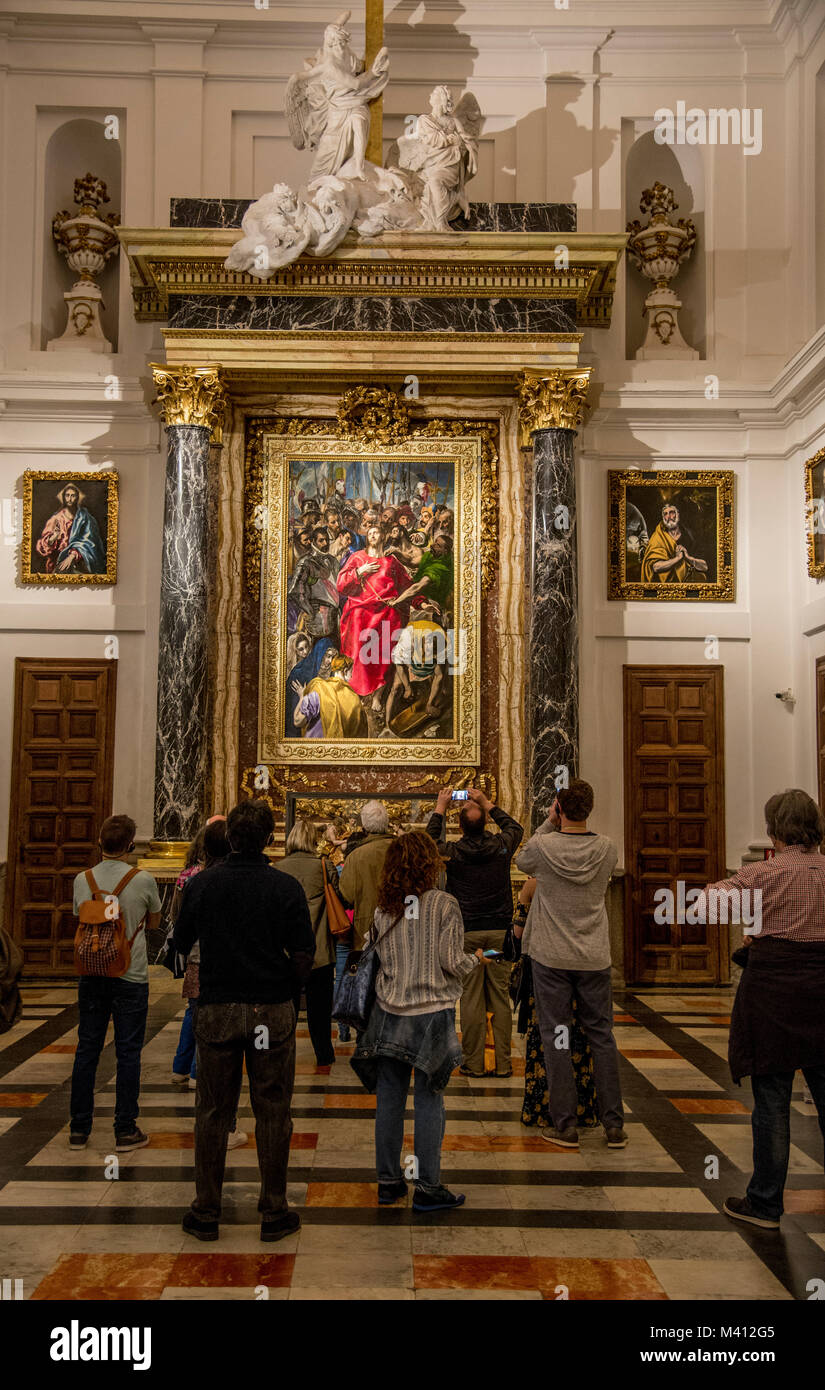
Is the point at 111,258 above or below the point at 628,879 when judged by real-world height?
above

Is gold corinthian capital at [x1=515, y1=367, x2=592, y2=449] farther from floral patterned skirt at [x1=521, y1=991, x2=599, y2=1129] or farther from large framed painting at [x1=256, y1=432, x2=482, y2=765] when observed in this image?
floral patterned skirt at [x1=521, y1=991, x2=599, y2=1129]

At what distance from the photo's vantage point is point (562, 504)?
1117 centimetres

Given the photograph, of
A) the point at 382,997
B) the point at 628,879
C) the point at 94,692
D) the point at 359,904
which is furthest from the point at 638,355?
the point at 382,997

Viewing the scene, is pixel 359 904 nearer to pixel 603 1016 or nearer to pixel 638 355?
pixel 603 1016

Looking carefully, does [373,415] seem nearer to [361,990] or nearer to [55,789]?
[55,789]

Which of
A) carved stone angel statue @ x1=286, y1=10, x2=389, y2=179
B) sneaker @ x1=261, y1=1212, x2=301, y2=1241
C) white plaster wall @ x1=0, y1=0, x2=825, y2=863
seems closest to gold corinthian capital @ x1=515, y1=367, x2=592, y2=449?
white plaster wall @ x1=0, y1=0, x2=825, y2=863

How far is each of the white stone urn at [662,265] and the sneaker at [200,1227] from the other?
32.8ft

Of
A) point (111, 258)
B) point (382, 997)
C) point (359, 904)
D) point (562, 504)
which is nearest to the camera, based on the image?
point (382, 997)

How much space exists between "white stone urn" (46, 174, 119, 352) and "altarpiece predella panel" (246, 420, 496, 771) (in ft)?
7.15

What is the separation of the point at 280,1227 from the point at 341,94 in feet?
32.9

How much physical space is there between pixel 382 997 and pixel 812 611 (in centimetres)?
762

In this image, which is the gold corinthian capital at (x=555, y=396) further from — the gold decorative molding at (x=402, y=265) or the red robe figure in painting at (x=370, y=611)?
the red robe figure in painting at (x=370, y=611)

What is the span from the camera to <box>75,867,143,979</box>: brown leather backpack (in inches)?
226

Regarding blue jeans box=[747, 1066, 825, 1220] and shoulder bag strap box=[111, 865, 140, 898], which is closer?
blue jeans box=[747, 1066, 825, 1220]
